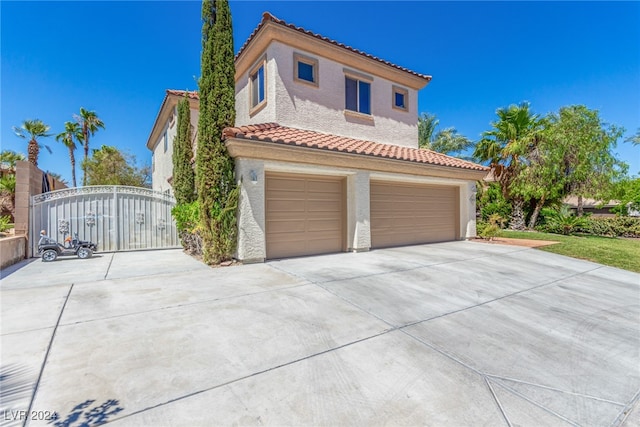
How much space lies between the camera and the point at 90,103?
27953 mm

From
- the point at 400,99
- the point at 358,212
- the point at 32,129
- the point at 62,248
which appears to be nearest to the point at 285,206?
the point at 358,212

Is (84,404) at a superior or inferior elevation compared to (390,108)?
inferior

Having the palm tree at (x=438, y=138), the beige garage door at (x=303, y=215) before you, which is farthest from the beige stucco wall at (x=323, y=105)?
the palm tree at (x=438, y=138)

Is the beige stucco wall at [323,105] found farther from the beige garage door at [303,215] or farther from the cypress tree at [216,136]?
the beige garage door at [303,215]

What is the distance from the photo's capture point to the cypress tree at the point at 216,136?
751 centimetres

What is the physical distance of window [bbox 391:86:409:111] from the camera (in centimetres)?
1244

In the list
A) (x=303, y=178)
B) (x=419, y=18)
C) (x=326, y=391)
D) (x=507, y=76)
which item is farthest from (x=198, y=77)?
(x=507, y=76)

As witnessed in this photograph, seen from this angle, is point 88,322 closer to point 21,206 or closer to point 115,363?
point 115,363

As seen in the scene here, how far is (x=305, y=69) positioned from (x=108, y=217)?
9177 mm

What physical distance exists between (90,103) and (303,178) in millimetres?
31640

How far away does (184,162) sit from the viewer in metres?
10.8

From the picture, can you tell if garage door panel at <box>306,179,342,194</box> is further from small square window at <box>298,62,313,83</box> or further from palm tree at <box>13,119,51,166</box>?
palm tree at <box>13,119,51,166</box>

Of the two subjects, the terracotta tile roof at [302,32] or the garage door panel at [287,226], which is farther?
the terracotta tile roof at [302,32]

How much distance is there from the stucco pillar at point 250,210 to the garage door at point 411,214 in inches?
177
